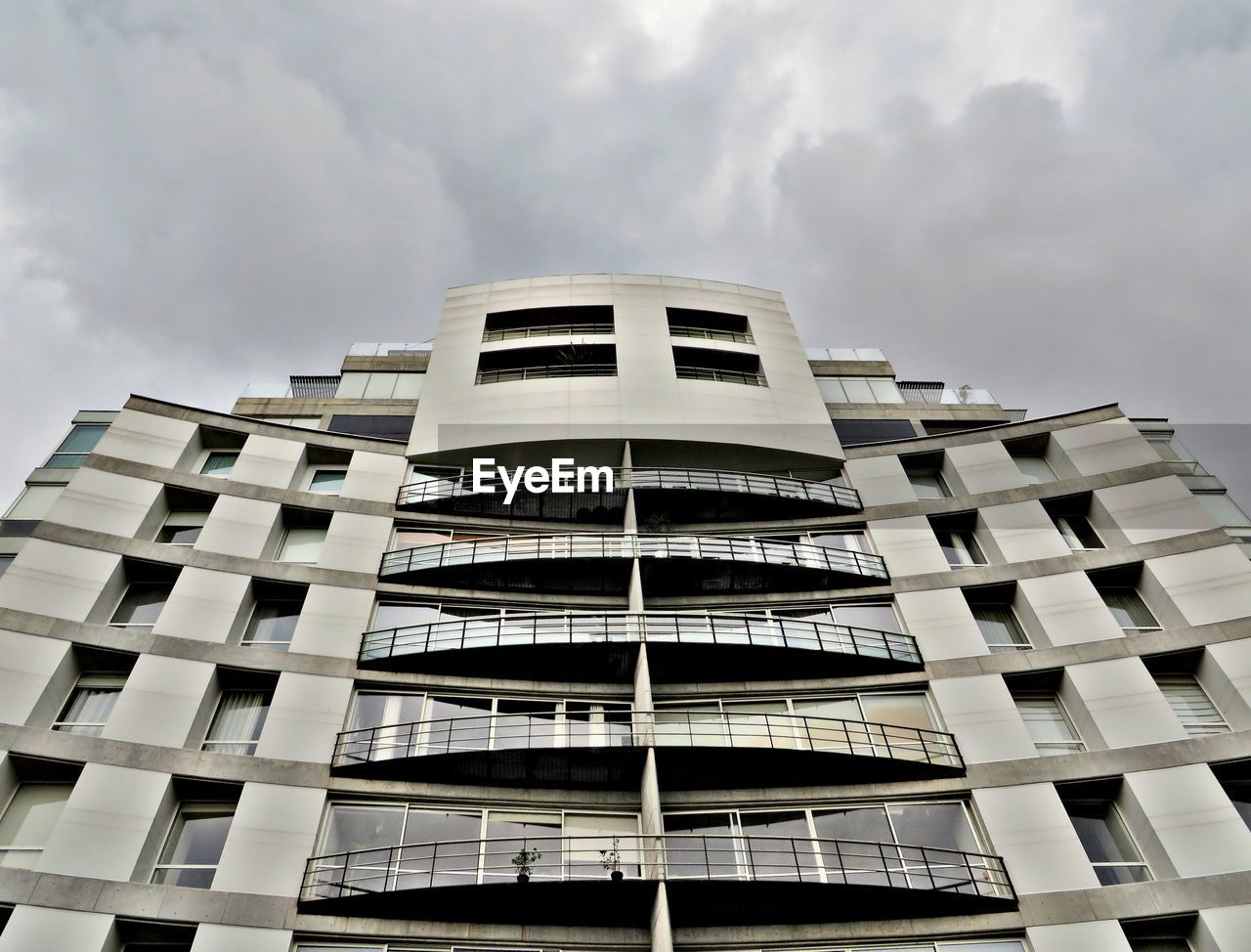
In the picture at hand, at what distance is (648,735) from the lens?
21359mm

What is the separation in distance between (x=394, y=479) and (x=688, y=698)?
1337 centimetres

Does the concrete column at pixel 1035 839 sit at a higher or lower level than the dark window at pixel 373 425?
lower

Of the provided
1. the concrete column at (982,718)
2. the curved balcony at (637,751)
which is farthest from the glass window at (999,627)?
the curved balcony at (637,751)

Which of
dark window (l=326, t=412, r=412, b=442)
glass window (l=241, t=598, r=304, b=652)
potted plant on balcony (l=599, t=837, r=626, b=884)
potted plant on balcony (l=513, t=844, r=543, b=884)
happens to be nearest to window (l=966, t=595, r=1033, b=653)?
potted plant on balcony (l=599, t=837, r=626, b=884)

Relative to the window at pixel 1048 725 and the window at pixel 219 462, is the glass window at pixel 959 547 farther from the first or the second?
the window at pixel 219 462

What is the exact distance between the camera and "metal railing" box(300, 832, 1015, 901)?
18.9 metres

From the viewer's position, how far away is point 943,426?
117ft

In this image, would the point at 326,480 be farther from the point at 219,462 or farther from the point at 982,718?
the point at 982,718

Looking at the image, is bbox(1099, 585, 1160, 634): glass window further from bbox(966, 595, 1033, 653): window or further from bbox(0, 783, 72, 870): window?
bbox(0, 783, 72, 870): window

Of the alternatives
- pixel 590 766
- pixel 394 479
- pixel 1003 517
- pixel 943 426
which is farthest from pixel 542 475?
pixel 943 426

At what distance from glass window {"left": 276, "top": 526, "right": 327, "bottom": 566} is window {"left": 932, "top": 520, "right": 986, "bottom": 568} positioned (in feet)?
70.1

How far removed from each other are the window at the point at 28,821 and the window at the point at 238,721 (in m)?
3.41

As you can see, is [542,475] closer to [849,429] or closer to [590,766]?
[590,766]

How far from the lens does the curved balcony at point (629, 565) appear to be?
25938 millimetres
